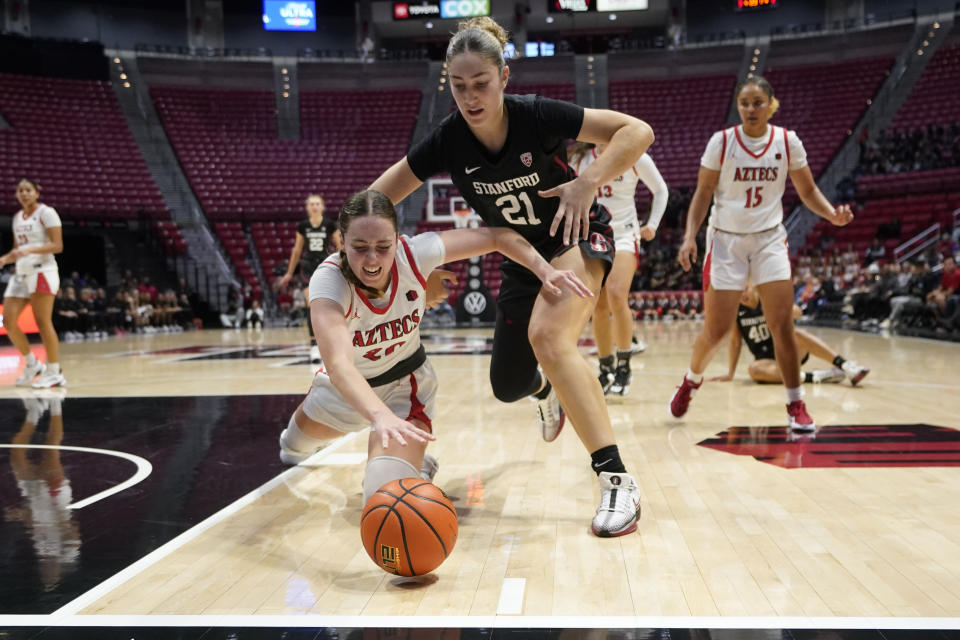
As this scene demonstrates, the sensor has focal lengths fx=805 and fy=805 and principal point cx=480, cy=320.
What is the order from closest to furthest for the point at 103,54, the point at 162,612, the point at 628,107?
the point at 162,612 < the point at 103,54 < the point at 628,107

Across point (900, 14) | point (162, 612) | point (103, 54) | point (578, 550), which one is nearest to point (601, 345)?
point (578, 550)

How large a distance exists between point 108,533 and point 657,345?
981 centimetres

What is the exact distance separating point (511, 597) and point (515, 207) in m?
1.55

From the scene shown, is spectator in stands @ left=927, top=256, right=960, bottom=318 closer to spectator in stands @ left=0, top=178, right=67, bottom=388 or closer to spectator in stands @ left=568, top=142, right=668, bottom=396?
spectator in stands @ left=568, top=142, right=668, bottom=396

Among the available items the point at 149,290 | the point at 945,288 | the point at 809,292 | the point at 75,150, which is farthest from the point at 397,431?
the point at 75,150

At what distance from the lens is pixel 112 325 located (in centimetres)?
1784

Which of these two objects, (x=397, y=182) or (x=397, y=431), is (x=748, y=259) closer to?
(x=397, y=182)

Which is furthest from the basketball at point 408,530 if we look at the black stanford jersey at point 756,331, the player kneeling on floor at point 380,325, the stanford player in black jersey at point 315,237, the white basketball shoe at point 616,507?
the stanford player in black jersey at point 315,237

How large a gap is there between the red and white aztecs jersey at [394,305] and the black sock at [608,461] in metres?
0.85

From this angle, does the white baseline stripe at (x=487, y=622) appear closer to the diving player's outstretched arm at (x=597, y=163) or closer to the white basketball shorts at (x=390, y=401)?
the white basketball shorts at (x=390, y=401)

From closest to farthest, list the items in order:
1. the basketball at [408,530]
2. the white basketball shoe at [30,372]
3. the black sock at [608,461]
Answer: the basketball at [408,530], the black sock at [608,461], the white basketball shoe at [30,372]

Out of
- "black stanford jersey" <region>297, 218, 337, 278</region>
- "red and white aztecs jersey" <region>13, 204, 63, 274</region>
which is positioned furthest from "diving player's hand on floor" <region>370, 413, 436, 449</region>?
"black stanford jersey" <region>297, 218, 337, 278</region>

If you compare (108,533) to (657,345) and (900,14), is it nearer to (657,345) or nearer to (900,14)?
(657,345)

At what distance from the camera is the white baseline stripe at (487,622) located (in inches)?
75.9
